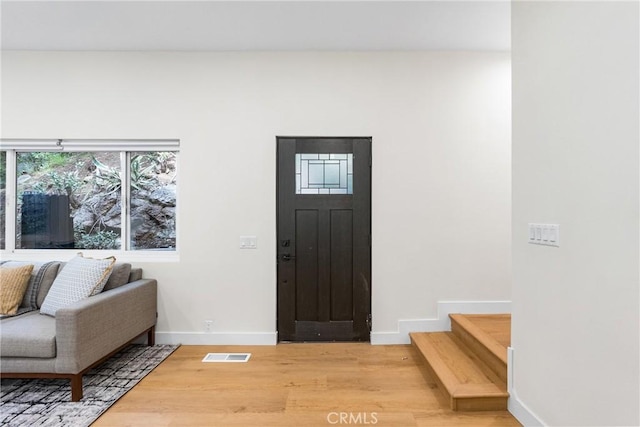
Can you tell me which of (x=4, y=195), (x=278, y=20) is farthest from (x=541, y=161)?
(x=4, y=195)

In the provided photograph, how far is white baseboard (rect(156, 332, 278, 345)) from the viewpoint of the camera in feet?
10.3

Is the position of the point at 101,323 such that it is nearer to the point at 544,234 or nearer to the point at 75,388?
the point at 75,388

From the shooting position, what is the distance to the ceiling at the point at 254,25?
8.18 ft

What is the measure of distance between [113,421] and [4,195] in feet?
9.12

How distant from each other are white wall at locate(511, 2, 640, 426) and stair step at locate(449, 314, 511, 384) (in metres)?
0.24

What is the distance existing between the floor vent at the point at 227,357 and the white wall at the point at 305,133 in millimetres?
268

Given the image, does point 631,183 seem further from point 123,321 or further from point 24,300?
point 24,300

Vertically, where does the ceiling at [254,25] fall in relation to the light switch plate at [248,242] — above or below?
above

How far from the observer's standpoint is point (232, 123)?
3.18 m

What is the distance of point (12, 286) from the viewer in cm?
259

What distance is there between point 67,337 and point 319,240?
2.03 metres

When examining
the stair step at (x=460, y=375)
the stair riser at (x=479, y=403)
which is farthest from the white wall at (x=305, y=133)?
the stair riser at (x=479, y=403)

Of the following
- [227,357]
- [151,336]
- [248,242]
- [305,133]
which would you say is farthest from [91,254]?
[305,133]

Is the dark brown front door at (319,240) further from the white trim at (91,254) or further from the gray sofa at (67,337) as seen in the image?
the gray sofa at (67,337)
